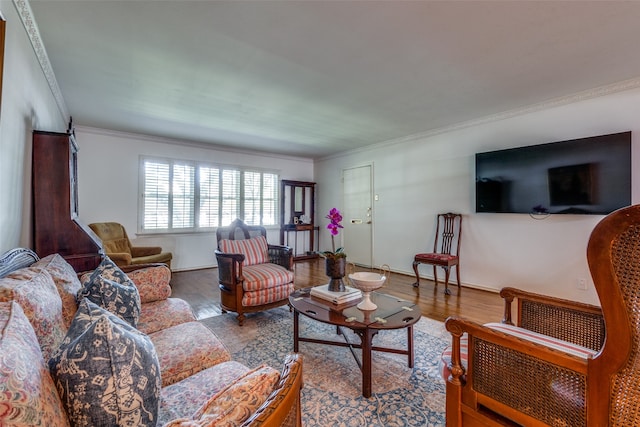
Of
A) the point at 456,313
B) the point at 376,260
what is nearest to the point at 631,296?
the point at 456,313

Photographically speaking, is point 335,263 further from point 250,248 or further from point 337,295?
point 250,248

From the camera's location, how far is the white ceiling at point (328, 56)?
1855 mm

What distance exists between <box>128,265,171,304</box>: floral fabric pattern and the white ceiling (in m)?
1.81

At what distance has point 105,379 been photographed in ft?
2.30

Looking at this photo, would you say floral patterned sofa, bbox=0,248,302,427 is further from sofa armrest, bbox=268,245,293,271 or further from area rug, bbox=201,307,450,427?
sofa armrest, bbox=268,245,293,271

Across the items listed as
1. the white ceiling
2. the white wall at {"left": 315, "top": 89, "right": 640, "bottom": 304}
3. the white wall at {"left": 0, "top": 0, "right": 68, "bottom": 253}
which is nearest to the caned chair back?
the white ceiling

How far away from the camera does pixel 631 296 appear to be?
79 cm

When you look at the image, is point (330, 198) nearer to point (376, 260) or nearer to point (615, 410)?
point (376, 260)

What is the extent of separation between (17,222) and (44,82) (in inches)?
57.8

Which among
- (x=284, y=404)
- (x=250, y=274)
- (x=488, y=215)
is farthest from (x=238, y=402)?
(x=488, y=215)

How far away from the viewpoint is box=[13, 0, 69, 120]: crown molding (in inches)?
70.5

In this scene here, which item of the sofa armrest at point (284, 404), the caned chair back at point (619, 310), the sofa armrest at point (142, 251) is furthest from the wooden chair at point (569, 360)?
the sofa armrest at point (142, 251)

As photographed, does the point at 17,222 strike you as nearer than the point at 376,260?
Yes

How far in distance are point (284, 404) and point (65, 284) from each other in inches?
61.4
